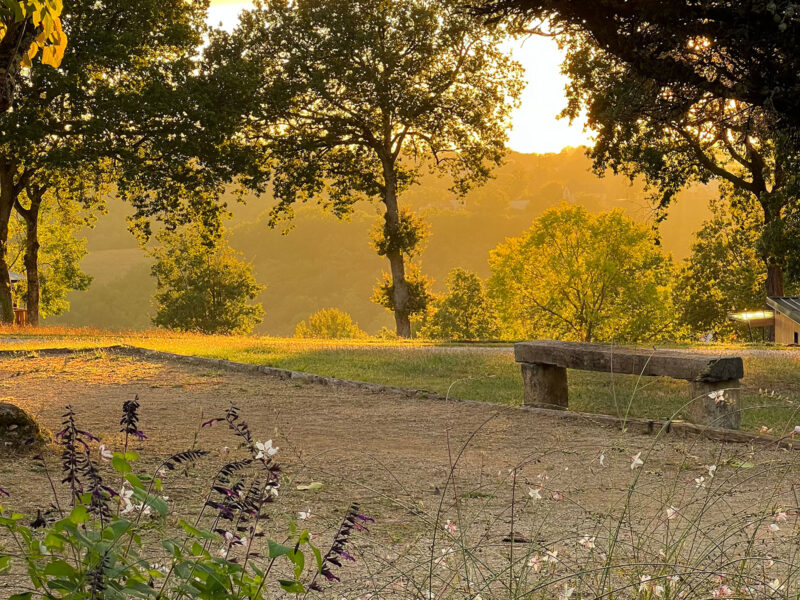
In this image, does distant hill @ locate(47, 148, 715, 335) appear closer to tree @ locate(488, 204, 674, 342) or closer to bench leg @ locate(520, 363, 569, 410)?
tree @ locate(488, 204, 674, 342)

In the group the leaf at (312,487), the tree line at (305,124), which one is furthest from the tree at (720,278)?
the leaf at (312,487)

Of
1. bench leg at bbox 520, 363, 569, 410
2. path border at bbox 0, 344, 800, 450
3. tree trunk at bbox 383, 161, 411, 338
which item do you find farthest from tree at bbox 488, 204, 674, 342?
bench leg at bbox 520, 363, 569, 410

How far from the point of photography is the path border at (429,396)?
745 centimetres

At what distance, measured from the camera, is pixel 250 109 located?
1115 inches

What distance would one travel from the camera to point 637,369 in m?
8.53

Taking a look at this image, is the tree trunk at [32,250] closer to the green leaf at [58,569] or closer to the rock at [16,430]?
the rock at [16,430]

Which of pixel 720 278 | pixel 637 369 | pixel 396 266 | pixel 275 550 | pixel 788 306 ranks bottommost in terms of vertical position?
pixel 637 369

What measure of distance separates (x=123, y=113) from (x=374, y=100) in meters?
9.56

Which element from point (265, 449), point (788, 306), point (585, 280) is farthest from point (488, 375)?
point (585, 280)

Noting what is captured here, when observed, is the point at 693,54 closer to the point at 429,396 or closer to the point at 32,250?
the point at 429,396

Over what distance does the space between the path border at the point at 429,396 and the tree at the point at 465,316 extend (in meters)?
51.4

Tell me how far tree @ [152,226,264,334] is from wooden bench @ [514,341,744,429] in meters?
51.1

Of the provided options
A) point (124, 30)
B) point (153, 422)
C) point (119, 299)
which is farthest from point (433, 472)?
point (119, 299)

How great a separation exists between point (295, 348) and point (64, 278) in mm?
33260
